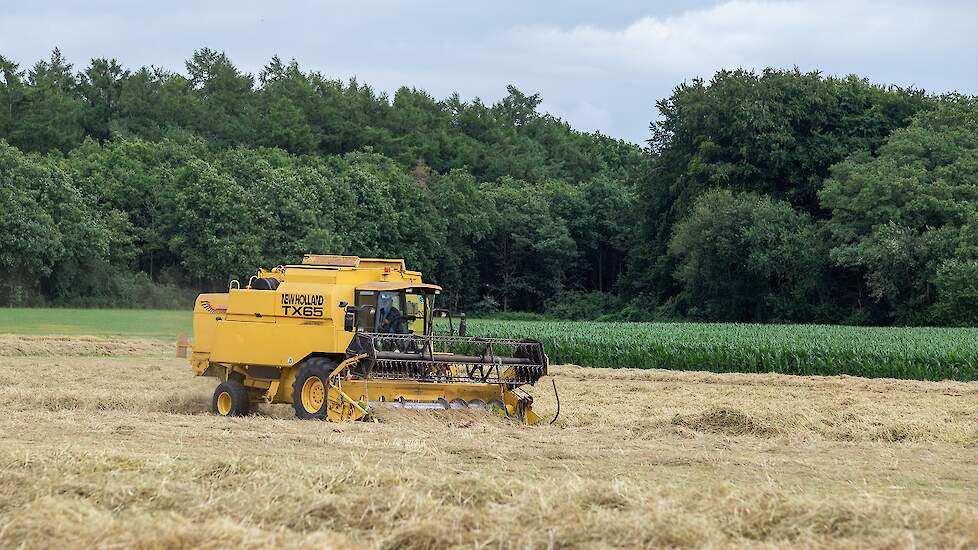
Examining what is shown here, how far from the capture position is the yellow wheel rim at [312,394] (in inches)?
688

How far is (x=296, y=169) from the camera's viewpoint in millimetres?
68750

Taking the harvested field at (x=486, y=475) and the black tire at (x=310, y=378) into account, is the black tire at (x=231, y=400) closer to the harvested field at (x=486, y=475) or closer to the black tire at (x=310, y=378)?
the harvested field at (x=486, y=475)

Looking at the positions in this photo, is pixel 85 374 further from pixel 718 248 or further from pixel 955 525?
pixel 718 248

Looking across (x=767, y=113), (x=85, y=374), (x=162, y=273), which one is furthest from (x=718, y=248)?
(x=85, y=374)

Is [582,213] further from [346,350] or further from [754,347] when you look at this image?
[346,350]

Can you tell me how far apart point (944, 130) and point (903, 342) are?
79.8ft

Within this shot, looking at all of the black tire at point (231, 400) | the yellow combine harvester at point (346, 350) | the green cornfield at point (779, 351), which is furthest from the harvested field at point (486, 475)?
the green cornfield at point (779, 351)

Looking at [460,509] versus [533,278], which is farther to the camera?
[533,278]

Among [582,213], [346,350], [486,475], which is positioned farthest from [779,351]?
[582,213]

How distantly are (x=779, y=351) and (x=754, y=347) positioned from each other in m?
0.70

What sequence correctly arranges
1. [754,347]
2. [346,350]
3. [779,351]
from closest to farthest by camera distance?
[346,350] < [779,351] < [754,347]

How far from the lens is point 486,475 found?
10.4m

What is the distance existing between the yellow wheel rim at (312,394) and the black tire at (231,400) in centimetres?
132

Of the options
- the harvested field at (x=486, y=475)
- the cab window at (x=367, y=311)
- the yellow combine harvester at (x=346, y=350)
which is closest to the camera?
the harvested field at (x=486, y=475)
